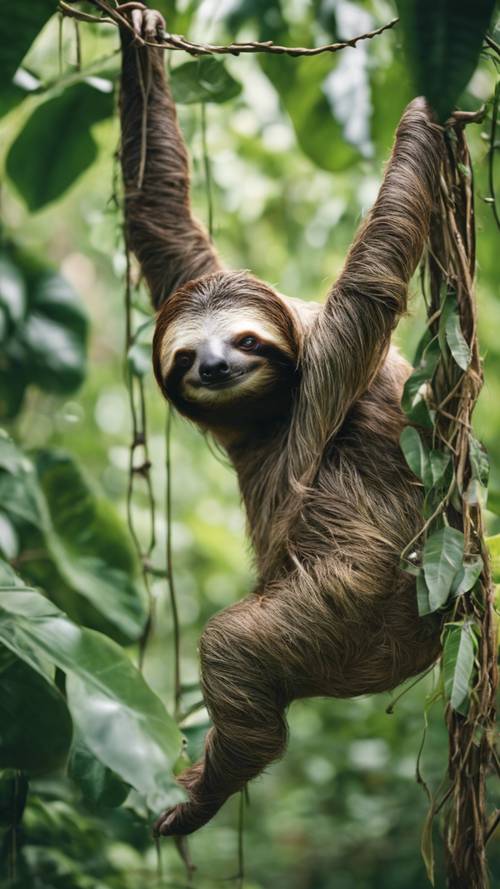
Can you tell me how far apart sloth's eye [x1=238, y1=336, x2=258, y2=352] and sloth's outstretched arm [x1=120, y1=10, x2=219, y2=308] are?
98 cm

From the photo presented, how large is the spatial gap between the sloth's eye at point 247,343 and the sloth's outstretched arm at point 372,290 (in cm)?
25

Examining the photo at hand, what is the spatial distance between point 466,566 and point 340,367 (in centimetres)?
92

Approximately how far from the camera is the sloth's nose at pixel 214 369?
3996 mm

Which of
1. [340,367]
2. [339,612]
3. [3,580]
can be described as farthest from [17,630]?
[340,367]

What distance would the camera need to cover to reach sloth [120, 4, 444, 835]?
3660 mm

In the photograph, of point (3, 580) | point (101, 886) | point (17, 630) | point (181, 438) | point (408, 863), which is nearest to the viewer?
point (17, 630)

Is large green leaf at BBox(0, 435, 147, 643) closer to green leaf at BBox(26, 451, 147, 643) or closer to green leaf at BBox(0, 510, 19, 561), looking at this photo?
green leaf at BBox(26, 451, 147, 643)

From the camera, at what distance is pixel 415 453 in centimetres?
339

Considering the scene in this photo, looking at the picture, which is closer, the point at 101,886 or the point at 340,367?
the point at 340,367

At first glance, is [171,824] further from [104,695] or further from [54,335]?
[54,335]

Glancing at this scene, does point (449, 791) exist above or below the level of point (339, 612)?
below

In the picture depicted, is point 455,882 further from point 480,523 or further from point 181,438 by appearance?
point 181,438

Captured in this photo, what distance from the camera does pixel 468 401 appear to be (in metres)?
3.51

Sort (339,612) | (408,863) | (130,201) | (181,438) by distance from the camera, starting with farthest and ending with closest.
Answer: (181,438) → (408,863) → (130,201) → (339,612)
